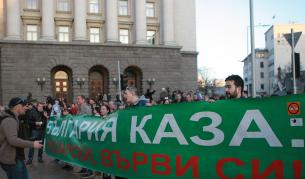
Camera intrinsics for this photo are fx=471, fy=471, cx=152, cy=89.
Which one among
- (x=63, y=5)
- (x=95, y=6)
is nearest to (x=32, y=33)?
(x=63, y=5)

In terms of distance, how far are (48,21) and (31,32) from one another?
214 centimetres

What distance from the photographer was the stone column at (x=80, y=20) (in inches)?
1887

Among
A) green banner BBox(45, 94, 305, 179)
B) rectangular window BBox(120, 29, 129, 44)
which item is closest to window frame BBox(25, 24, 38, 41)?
rectangular window BBox(120, 29, 129, 44)

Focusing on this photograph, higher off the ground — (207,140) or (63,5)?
(63,5)

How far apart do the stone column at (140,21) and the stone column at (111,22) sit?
88.1 inches

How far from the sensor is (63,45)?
152ft

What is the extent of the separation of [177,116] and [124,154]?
4.84ft

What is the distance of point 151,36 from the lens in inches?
2064

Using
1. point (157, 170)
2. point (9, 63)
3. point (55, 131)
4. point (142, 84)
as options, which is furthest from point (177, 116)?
point (142, 84)

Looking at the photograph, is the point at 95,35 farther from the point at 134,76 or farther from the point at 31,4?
the point at 31,4

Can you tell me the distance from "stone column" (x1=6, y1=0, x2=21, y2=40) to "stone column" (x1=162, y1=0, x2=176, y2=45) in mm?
15398

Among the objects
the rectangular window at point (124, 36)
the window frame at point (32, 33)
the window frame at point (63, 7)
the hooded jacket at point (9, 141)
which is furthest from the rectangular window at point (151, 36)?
the hooded jacket at point (9, 141)

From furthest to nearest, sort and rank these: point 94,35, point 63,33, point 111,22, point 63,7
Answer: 1. point 94,35
2. point 111,22
3. point 63,7
4. point 63,33

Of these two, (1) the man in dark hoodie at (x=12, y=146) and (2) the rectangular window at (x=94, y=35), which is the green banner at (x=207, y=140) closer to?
(1) the man in dark hoodie at (x=12, y=146)
